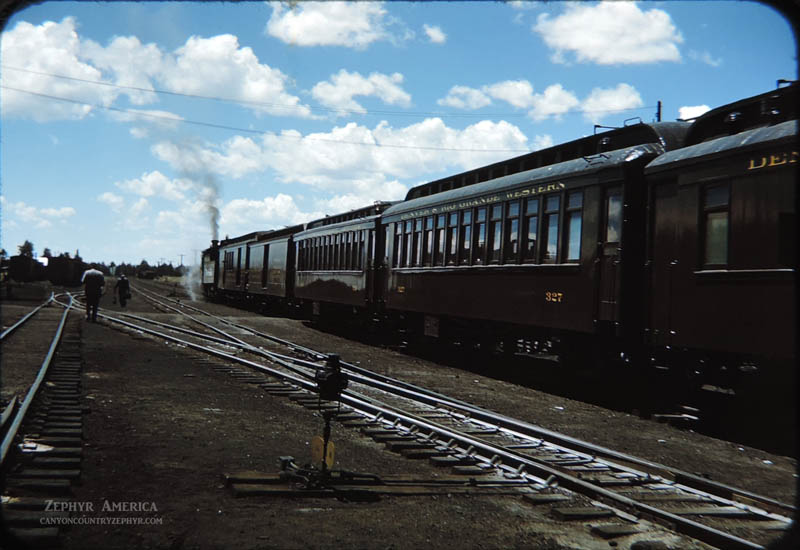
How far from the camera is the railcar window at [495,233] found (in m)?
13.2

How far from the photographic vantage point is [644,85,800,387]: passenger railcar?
7289 millimetres

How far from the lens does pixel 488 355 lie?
16.2 metres

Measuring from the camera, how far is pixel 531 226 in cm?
1227

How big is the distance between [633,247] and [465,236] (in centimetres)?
499

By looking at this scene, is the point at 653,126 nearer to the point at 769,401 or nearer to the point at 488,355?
the point at 769,401

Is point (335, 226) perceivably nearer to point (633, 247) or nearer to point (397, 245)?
point (397, 245)

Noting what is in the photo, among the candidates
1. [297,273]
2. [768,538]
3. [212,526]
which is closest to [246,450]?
[212,526]

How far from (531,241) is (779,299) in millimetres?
5272

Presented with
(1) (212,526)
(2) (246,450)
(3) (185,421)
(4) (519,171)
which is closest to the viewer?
(1) (212,526)

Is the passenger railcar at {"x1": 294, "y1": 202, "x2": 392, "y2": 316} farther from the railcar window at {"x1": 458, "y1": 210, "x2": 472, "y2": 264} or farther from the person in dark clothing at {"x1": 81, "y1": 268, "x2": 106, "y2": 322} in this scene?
the person in dark clothing at {"x1": 81, "y1": 268, "x2": 106, "y2": 322}

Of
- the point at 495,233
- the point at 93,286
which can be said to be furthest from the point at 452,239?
the point at 93,286

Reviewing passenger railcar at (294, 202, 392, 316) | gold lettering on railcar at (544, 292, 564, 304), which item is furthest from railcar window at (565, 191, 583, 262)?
passenger railcar at (294, 202, 392, 316)

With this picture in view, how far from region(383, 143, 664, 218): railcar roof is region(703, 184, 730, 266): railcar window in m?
1.76

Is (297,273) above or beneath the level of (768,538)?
above
